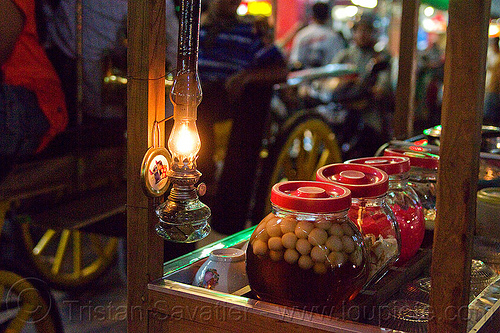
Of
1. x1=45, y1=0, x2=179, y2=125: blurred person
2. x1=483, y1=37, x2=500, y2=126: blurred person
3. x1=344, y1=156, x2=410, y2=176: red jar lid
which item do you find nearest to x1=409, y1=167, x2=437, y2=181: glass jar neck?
x1=344, y1=156, x2=410, y2=176: red jar lid

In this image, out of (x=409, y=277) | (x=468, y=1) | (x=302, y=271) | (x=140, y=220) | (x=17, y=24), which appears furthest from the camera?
(x=17, y=24)

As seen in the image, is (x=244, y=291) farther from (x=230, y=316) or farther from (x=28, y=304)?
(x=28, y=304)

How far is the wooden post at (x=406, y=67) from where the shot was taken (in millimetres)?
1649

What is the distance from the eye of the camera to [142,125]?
34.4 inches

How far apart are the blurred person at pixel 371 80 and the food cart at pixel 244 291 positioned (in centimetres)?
349

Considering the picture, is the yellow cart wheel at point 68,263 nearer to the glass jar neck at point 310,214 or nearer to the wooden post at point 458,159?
the glass jar neck at point 310,214

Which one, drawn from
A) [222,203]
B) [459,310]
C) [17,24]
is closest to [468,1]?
Result: [459,310]

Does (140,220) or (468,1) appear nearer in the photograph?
(468,1)

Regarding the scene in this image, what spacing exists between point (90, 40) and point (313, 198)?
1.33 metres

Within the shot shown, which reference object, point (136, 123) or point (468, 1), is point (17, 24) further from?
point (468, 1)

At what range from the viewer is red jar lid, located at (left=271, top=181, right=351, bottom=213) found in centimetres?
78

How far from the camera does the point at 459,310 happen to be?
2.28 feet

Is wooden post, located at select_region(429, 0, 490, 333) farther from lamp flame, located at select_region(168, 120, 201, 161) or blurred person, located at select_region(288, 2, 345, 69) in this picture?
blurred person, located at select_region(288, 2, 345, 69)

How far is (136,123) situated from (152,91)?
2.4 inches
